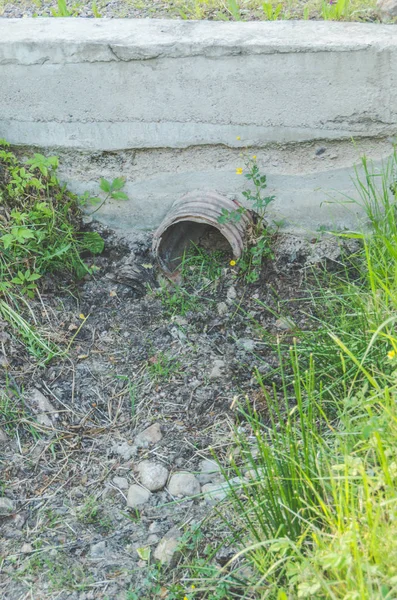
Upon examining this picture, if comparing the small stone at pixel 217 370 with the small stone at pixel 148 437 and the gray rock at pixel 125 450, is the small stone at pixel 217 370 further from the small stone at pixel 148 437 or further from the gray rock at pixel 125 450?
the gray rock at pixel 125 450

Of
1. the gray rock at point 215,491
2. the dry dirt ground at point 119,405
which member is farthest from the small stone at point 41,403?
the gray rock at point 215,491

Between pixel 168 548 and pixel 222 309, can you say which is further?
pixel 222 309

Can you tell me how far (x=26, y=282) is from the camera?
303cm

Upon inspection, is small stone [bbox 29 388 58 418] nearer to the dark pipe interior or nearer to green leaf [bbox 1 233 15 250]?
green leaf [bbox 1 233 15 250]

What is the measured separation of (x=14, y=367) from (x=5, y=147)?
3.66 ft

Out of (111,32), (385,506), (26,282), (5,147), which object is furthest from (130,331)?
(385,506)

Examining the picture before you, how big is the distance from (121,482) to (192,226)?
1.38 m

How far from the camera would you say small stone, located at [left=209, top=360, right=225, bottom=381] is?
2744 millimetres

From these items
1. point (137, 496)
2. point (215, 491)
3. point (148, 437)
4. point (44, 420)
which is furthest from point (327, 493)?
point (44, 420)

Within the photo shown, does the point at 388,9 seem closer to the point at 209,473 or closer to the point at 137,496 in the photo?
the point at 209,473

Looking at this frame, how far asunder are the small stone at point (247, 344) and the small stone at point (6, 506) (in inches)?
42.5

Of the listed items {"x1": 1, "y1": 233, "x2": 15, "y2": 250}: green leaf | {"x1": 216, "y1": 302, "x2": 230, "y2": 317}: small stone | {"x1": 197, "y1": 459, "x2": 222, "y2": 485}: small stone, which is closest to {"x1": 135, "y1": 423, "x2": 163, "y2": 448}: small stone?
{"x1": 197, "y1": 459, "x2": 222, "y2": 485}: small stone

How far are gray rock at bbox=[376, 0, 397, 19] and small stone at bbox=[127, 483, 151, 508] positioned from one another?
229cm

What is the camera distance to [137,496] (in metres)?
2.36
